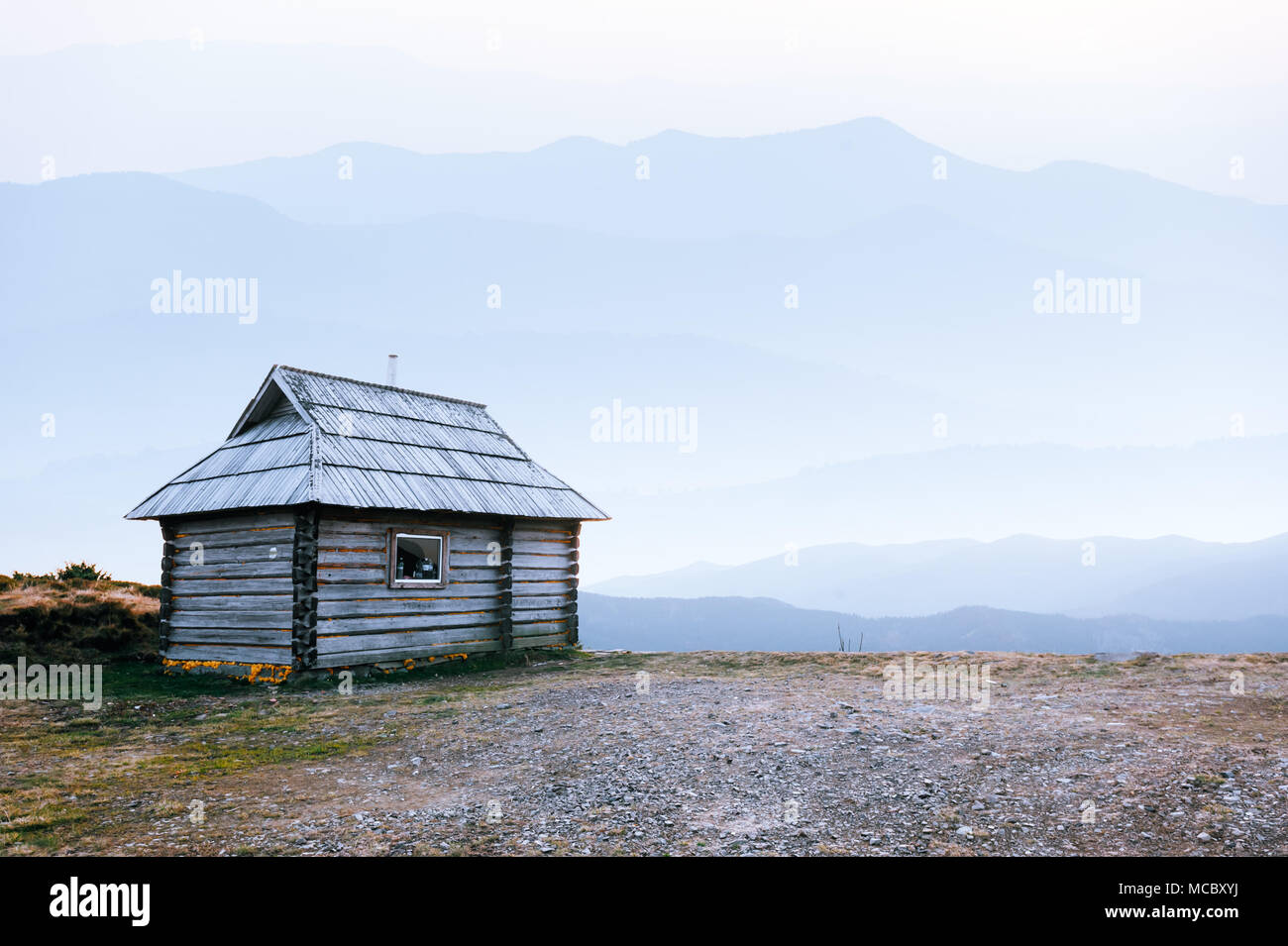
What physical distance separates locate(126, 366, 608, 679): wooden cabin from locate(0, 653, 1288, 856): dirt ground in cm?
232

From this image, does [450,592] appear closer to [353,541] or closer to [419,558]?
[419,558]

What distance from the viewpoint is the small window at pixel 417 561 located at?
19.1m

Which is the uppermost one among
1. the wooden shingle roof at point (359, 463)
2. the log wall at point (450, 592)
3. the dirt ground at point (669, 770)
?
the wooden shingle roof at point (359, 463)

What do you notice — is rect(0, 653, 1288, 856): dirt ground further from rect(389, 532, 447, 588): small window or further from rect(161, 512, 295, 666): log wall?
rect(389, 532, 447, 588): small window

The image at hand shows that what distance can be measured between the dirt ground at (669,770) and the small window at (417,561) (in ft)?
11.4

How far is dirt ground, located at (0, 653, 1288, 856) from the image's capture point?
7293mm

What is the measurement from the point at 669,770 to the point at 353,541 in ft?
36.8

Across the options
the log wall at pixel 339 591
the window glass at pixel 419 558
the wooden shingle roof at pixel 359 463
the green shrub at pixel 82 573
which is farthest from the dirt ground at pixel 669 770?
the green shrub at pixel 82 573

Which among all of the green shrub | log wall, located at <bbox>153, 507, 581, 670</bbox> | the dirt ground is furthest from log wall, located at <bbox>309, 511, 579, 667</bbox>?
the green shrub

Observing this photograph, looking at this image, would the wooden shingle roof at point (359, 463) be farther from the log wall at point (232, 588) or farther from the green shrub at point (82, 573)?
the green shrub at point (82, 573)
